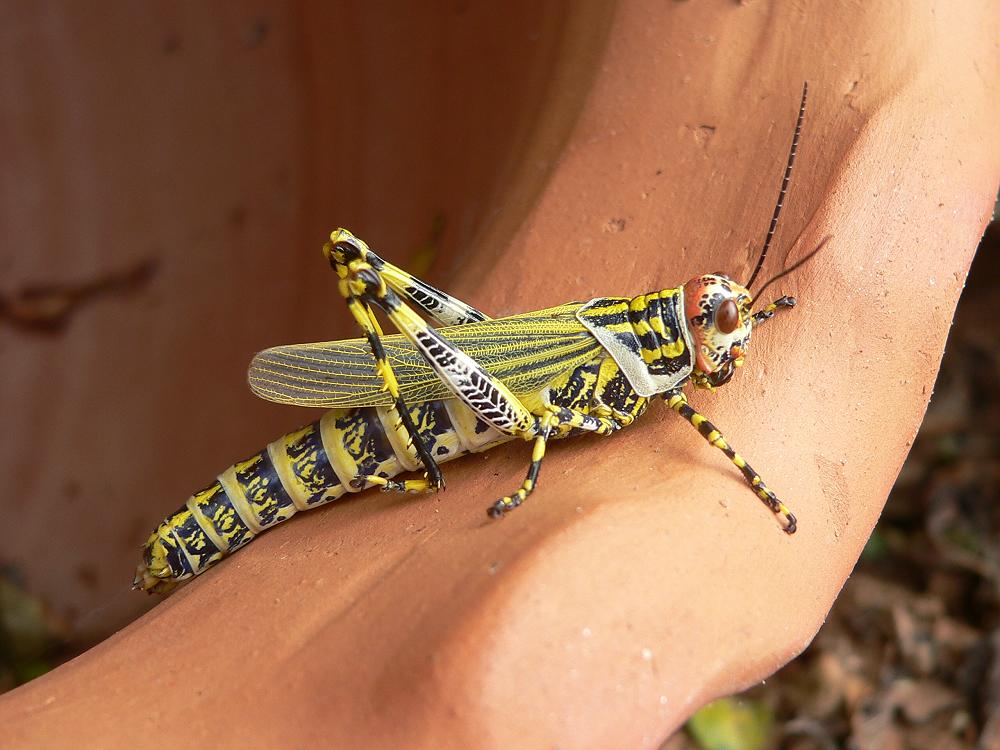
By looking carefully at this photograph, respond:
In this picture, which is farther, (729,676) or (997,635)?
(997,635)

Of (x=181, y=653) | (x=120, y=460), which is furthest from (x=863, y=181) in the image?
(x=120, y=460)

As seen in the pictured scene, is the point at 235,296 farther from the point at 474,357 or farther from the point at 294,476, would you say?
the point at 474,357

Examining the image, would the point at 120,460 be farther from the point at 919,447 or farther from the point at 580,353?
the point at 919,447

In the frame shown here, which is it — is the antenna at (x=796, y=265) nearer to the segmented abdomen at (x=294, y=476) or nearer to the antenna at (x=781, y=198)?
the antenna at (x=781, y=198)

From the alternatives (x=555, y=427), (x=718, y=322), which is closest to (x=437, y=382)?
(x=555, y=427)

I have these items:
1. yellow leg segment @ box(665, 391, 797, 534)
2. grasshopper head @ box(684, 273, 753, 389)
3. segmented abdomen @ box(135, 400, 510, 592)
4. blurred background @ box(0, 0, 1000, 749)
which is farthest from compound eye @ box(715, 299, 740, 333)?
blurred background @ box(0, 0, 1000, 749)

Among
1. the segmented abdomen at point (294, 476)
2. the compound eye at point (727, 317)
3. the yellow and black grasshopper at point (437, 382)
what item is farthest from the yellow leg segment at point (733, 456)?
the segmented abdomen at point (294, 476)

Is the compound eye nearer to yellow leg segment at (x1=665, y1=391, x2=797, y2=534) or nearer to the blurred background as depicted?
yellow leg segment at (x1=665, y1=391, x2=797, y2=534)
